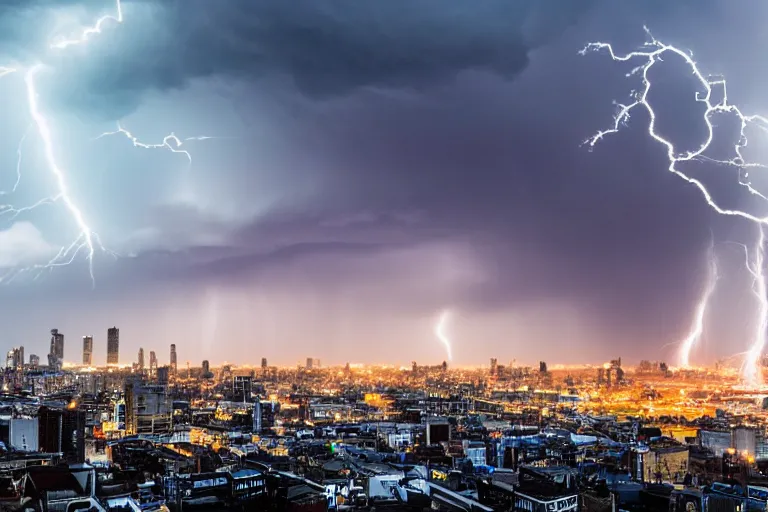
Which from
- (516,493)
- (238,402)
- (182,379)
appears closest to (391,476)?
(516,493)

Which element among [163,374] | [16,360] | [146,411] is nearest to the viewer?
[146,411]

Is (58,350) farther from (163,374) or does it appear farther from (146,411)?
(146,411)

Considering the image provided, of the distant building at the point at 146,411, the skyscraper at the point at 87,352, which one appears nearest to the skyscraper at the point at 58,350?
the skyscraper at the point at 87,352

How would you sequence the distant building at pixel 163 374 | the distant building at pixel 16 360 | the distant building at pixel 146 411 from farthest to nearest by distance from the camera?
the distant building at pixel 163 374
the distant building at pixel 16 360
the distant building at pixel 146 411

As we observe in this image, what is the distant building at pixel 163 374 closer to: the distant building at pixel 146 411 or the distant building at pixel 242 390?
the distant building at pixel 242 390

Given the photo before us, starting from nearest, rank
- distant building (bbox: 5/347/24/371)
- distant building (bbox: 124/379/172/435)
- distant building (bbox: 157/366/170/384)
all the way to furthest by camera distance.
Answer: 1. distant building (bbox: 124/379/172/435)
2. distant building (bbox: 5/347/24/371)
3. distant building (bbox: 157/366/170/384)

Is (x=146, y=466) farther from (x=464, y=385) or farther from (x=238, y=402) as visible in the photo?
(x=464, y=385)

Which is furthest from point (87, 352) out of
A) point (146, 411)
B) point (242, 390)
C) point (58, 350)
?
point (146, 411)

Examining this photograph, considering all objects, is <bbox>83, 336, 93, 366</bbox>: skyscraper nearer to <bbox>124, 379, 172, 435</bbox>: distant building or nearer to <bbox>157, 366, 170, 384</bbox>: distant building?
<bbox>157, 366, 170, 384</bbox>: distant building

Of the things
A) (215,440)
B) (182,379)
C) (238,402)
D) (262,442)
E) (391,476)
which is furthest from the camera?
(182,379)

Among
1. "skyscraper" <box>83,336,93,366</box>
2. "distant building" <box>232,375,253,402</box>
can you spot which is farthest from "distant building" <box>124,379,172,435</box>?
"skyscraper" <box>83,336,93,366</box>

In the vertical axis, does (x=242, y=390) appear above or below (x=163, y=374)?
below
